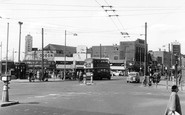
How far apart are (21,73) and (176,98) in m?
54.8

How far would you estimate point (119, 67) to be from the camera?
144m

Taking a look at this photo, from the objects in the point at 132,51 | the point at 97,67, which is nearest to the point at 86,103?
the point at 97,67

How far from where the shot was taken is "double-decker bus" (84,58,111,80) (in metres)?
62.0

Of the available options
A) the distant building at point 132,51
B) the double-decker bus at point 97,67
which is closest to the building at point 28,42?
the distant building at point 132,51

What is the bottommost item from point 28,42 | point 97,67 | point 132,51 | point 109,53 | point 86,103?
point 86,103

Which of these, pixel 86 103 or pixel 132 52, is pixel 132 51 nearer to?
pixel 132 52

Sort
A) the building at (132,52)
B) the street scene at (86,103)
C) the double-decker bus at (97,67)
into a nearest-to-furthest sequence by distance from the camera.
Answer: the street scene at (86,103) < the double-decker bus at (97,67) < the building at (132,52)

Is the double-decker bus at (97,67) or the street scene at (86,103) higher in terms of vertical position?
the double-decker bus at (97,67)

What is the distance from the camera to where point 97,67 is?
62656mm

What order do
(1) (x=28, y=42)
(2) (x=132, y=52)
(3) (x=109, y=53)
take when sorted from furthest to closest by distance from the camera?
(3) (x=109, y=53)
(2) (x=132, y=52)
(1) (x=28, y=42)

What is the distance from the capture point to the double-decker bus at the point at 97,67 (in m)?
62.0

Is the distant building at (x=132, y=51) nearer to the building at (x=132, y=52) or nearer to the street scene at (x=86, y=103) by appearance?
the building at (x=132, y=52)

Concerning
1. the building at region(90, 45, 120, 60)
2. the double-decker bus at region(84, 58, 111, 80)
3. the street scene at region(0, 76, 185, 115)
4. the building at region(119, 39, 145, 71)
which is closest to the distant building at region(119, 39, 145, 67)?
the building at region(119, 39, 145, 71)

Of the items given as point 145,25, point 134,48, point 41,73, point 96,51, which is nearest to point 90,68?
point 41,73
